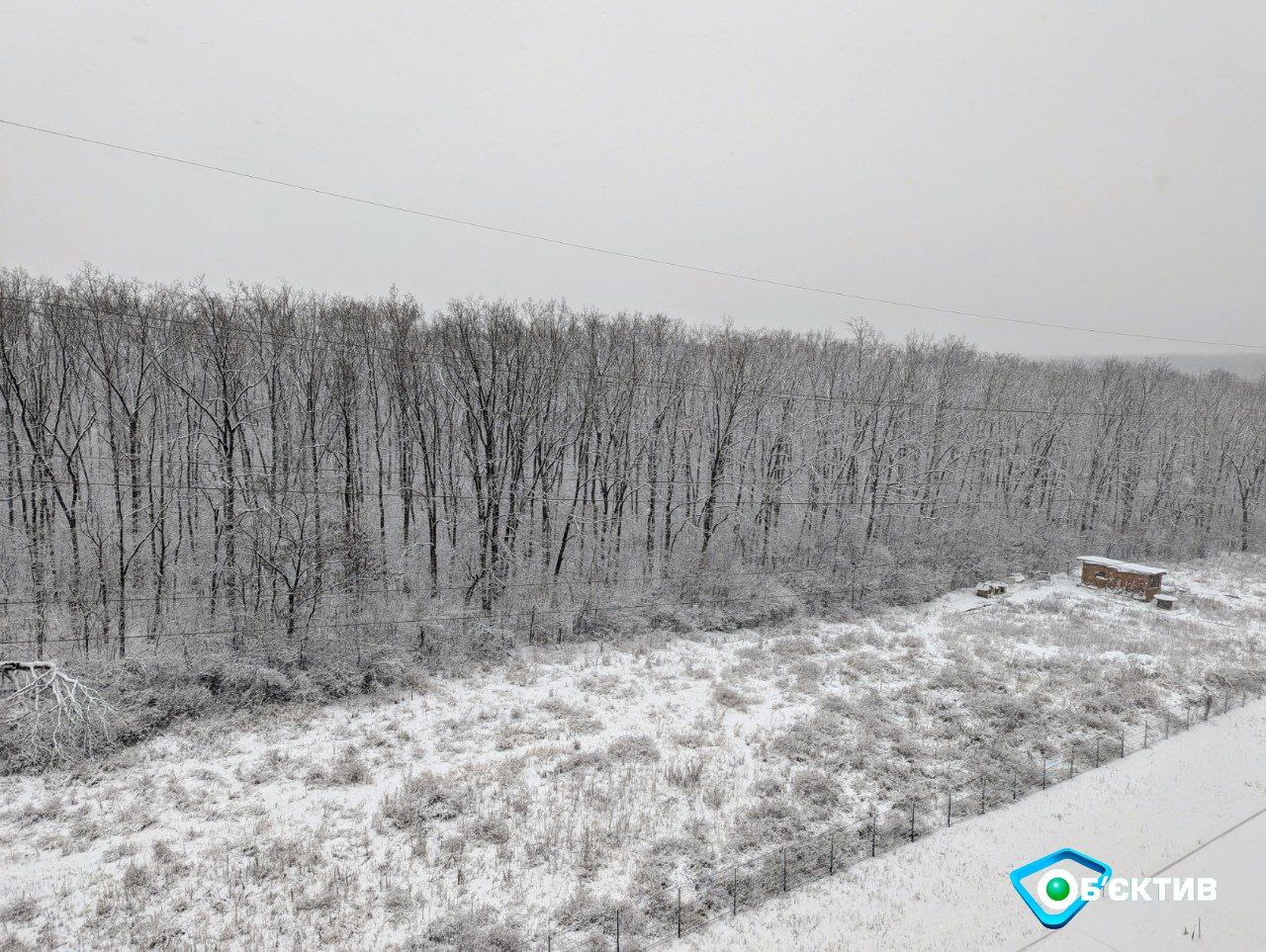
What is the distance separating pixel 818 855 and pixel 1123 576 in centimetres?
2601

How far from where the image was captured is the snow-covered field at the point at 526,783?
8.98 meters

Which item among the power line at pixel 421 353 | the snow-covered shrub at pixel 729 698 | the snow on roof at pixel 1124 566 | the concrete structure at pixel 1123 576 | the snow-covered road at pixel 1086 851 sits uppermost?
the power line at pixel 421 353

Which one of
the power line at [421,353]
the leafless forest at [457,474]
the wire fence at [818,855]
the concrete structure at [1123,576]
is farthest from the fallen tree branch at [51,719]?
the concrete structure at [1123,576]

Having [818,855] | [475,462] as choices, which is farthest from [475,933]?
[475,462]

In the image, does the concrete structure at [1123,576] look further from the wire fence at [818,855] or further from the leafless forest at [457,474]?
the wire fence at [818,855]

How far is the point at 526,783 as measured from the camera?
489 inches

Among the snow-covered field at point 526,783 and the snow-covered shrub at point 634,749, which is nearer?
the snow-covered field at point 526,783

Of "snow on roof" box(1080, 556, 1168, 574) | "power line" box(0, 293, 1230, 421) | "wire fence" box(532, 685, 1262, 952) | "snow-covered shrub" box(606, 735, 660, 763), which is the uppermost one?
"power line" box(0, 293, 1230, 421)

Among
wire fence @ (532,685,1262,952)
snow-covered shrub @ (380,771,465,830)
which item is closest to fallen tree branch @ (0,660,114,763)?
snow-covered shrub @ (380,771,465,830)

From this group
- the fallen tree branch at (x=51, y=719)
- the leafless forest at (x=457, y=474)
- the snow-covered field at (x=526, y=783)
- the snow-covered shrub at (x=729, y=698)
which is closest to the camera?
the snow-covered field at (x=526, y=783)

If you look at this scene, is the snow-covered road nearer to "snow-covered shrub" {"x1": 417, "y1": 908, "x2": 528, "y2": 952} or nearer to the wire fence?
the wire fence

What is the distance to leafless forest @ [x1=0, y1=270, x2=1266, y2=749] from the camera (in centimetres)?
2000

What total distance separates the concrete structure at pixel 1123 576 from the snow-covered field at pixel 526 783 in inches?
259

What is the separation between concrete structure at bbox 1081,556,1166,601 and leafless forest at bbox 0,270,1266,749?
3004 mm
